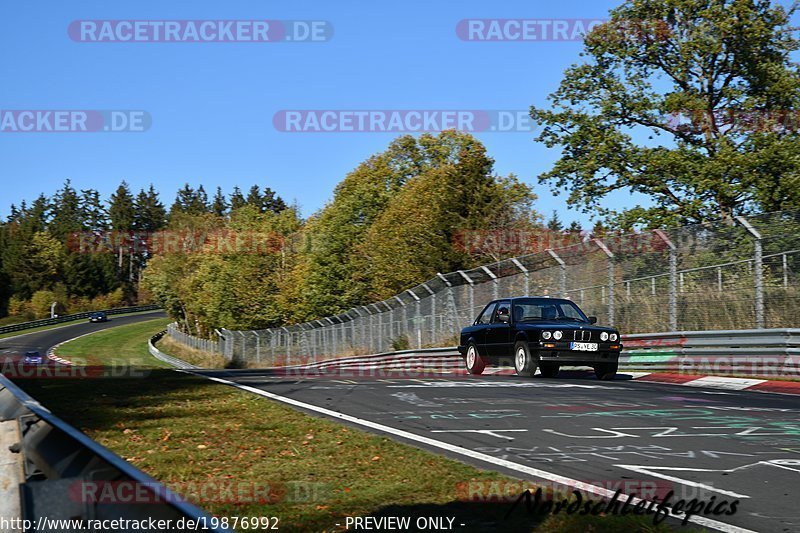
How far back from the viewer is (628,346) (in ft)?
67.4

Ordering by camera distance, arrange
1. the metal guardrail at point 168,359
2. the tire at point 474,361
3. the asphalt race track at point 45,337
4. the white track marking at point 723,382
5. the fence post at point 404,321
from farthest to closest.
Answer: the asphalt race track at point 45,337 → the metal guardrail at point 168,359 → the fence post at point 404,321 → the tire at point 474,361 → the white track marking at point 723,382

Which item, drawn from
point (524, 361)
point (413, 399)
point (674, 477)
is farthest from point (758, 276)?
point (674, 477)

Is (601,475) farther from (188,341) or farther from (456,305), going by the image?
(188,341)

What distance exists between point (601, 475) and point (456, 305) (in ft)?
75.2

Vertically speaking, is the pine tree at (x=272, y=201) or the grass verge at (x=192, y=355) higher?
the pine tree at (x=272, y=201)

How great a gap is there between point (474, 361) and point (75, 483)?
58.2 ft

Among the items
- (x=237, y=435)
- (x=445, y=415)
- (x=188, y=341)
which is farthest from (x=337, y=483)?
(x=188, y=341)

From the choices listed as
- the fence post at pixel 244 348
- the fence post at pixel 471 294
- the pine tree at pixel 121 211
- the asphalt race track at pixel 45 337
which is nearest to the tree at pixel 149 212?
the pine tree at pixel 121 211

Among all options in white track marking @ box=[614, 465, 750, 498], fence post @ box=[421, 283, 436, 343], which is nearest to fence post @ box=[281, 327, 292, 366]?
fence post @ box=[421, 283, 436, 343]

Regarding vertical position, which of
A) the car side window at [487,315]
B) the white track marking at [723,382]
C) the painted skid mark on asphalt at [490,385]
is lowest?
the white track marking at [723,382]

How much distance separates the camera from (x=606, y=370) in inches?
709

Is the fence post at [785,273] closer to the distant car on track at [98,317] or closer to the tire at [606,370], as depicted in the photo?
the tire at [606,370]

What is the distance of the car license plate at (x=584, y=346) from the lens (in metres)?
17.3

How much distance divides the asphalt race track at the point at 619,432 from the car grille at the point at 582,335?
2994mm
